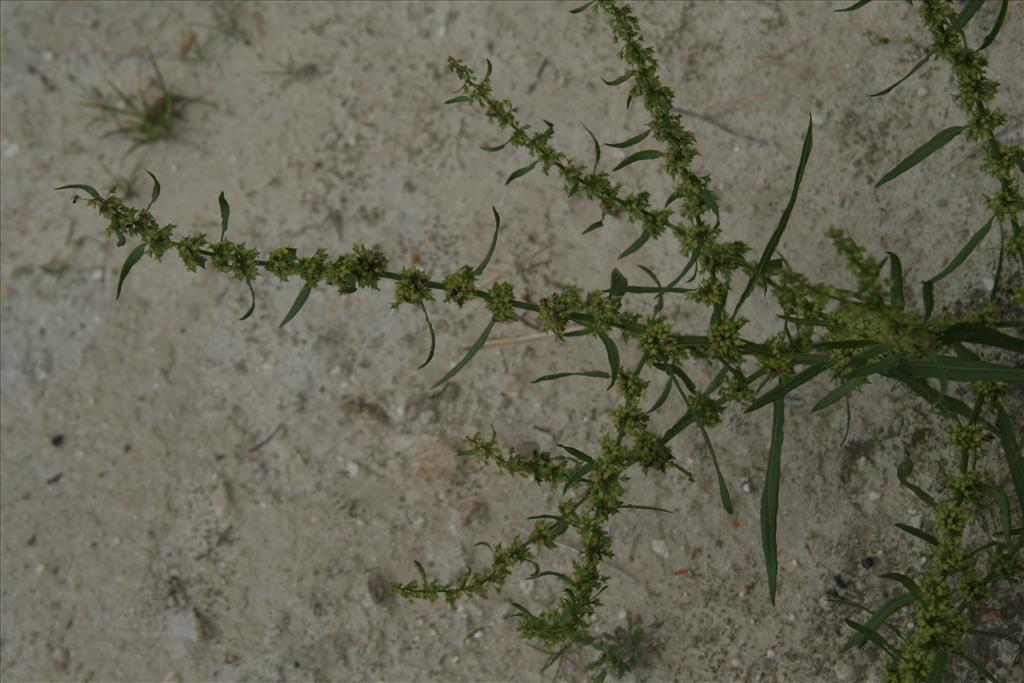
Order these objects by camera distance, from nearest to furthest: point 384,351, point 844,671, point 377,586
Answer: point 844,671 < point 377,586 < point 384,351

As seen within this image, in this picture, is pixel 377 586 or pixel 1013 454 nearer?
pixel 1013 454

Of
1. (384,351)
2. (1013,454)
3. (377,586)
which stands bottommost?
(377,586)

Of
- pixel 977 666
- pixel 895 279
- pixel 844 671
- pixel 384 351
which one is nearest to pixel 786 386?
pixel 895 279

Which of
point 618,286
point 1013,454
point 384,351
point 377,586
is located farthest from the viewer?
point 384,351

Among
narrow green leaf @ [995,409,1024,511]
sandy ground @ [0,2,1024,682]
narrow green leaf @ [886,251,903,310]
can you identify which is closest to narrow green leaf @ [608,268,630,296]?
narrow green leaf @ [886,251,903,310]

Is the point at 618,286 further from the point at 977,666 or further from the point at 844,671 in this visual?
the point at 844,671

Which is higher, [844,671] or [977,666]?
[844,671]

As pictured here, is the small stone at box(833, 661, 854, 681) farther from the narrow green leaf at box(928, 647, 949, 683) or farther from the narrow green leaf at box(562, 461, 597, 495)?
the narrow green leaf at box(562, 461, 597, 495)
